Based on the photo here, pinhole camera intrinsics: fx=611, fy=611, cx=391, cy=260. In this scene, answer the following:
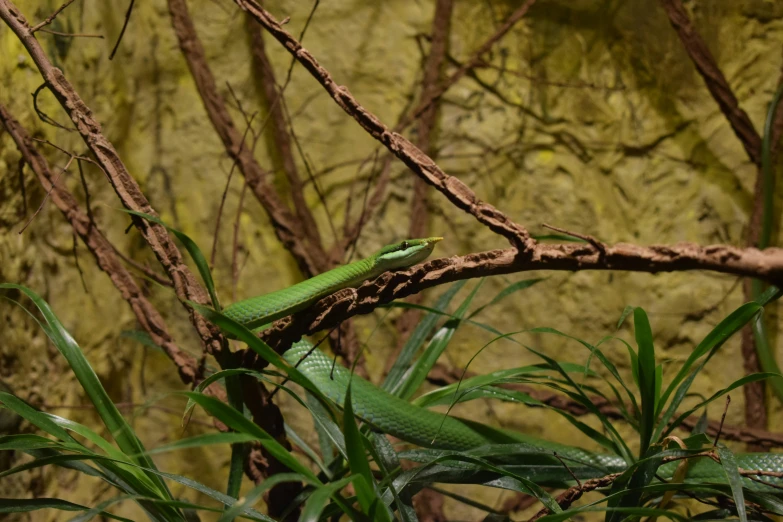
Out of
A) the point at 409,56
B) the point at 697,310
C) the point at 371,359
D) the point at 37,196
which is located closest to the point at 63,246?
the point at 37,196

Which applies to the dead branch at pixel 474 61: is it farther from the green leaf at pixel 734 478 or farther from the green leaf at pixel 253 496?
the green leaf at pixel 253 496

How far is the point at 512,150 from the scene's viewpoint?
Answer: 2918 mm

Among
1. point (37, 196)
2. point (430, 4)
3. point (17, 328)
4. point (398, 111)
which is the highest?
point (430, 4)

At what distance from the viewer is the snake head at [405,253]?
1.81m

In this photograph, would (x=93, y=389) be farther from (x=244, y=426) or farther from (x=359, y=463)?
(x=359, y=463)

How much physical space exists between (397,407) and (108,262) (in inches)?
40.0

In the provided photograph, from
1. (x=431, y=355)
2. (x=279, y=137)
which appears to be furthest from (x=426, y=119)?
(x=431, y=355)

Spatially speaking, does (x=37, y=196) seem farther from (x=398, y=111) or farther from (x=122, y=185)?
(x=398, y=111)

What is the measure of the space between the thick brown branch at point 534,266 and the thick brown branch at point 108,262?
0.62m

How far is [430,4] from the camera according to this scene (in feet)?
9.67

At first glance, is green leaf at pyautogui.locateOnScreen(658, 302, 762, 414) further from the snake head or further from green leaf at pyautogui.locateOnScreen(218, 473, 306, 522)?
green leaf at pyautogui.locateOnScreen(218, 473, 306, 522)

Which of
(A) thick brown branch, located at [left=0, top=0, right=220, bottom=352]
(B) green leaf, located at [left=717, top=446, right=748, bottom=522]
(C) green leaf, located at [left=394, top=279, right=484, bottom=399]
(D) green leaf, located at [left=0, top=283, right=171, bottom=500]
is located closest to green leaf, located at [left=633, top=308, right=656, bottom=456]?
(B) green leaf, located at [left=717, top=446, right=748, bottom=522]

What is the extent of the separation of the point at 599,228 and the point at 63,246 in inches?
90.6

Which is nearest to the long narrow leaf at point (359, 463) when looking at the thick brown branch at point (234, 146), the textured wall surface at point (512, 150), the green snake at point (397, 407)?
the green snake at point (397, 407)
